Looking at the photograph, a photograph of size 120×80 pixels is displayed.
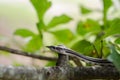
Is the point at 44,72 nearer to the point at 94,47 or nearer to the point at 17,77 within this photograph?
the point at 17,77

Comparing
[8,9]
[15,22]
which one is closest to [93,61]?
[15,22]

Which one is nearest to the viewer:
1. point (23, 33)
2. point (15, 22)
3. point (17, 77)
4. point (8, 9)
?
point (17, 77)

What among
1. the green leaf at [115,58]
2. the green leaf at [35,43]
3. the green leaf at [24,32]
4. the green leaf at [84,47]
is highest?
the green leaf at [24,32]

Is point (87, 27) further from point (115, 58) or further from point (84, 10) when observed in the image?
point (115, 58)

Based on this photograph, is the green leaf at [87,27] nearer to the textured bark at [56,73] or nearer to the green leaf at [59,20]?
the green leaf at [59,20]

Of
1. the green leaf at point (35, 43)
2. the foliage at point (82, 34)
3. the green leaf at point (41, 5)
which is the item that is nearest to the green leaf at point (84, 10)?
the foliage at point (82, 34)

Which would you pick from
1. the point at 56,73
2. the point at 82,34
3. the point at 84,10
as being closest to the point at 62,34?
the point at 82,34
